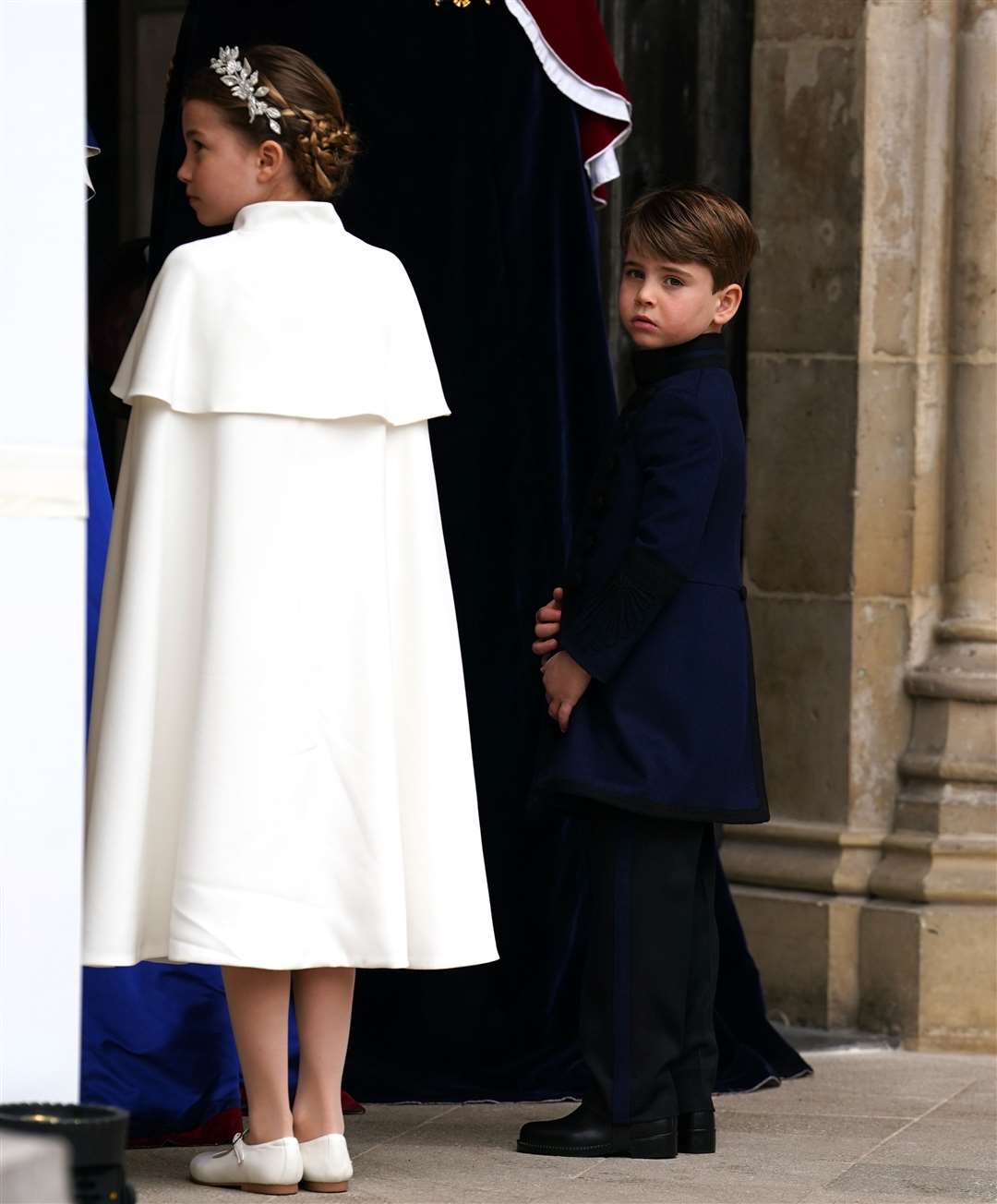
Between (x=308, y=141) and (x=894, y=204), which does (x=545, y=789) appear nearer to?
(x=308, y=141)

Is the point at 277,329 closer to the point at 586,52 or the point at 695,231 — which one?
the point at 695,231

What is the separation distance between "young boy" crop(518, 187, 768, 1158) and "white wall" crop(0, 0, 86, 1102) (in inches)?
40.7

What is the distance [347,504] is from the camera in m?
3.39

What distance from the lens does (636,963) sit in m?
3.75

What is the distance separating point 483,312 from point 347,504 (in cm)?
115

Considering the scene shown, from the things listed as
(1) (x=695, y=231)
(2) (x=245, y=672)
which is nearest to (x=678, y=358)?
(1) (x=695, y=231)

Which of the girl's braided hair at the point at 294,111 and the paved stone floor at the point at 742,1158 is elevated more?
the girl's braided hair at the point at 294,111

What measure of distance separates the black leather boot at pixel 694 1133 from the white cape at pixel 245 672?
0.63 m

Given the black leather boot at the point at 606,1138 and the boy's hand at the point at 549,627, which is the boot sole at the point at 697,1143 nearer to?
the black leather boot at the point at 606,1138

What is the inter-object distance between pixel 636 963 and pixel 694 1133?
1.04 ft

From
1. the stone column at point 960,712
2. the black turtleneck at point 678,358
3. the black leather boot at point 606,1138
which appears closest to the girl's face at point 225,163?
the black turtleneck at point 678,358

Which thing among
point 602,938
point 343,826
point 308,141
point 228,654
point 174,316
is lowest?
point 602,938

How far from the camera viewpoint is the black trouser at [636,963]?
375 cm

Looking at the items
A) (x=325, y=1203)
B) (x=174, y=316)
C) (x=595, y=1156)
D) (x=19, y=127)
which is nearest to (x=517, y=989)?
(x=595, y=1156)
